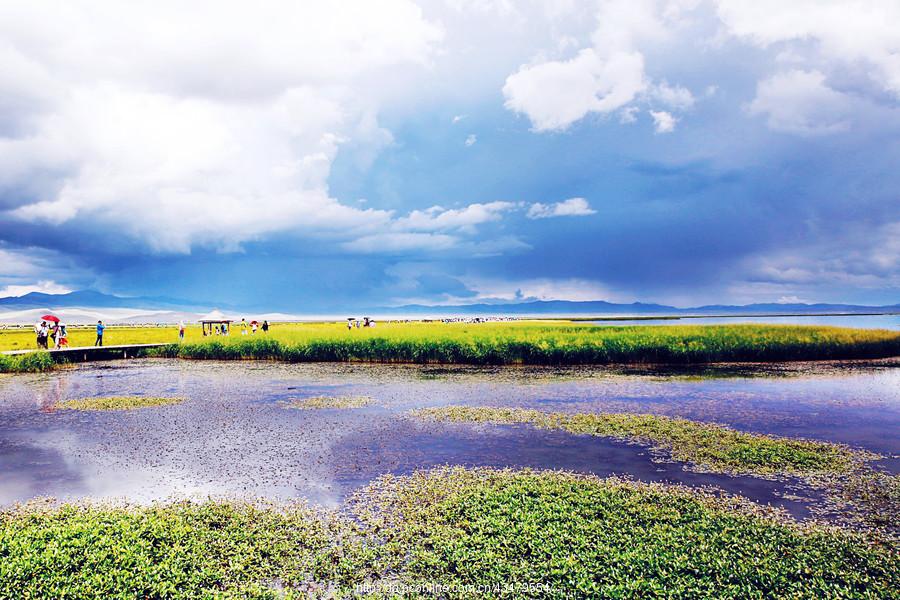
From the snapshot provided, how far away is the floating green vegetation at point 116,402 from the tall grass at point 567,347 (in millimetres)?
15509

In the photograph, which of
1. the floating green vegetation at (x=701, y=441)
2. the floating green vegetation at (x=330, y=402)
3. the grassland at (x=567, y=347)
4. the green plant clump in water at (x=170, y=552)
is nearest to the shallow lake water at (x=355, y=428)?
the floating green vegetation at (x=330, y=402)

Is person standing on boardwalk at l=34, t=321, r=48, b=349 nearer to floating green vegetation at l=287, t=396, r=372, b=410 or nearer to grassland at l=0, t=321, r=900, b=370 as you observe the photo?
grassland at l=0, t=321, r=900, b=370

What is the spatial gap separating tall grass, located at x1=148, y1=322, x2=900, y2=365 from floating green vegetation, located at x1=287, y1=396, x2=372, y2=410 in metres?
13.4

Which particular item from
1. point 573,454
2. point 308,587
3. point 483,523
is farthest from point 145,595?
point 573,454

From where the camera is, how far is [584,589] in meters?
6.00

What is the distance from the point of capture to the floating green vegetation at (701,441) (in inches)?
435

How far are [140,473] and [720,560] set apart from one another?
381 inches

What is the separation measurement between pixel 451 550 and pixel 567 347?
26.3 metres

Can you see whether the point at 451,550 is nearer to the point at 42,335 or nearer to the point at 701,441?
the point at 701,441

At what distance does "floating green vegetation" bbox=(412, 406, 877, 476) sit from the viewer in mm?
11045

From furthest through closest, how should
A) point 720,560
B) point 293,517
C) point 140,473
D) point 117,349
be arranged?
point 117,349, point 140,473, point 293,517, point 720,560

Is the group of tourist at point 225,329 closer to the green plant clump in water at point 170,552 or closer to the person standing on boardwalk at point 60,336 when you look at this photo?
the person standing on boardwalk at point 60,336

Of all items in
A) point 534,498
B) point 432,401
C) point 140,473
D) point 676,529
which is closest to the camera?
point 676,529

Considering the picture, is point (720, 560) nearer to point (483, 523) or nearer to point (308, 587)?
point (483, 523)
